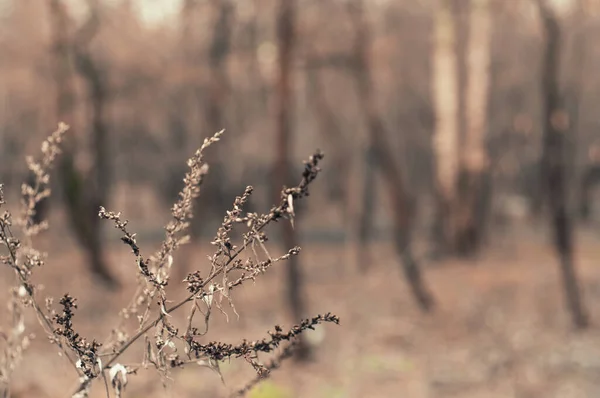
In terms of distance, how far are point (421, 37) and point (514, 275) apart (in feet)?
52.7

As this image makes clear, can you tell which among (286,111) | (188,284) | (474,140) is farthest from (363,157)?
(188,284)

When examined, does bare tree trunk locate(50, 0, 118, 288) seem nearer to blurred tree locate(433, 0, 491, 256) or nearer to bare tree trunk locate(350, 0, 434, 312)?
bare tree trunk locate(350, 0, 434, 312)

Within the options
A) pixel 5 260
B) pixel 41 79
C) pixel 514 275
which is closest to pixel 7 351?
pixel 5 260

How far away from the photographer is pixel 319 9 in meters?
18.2

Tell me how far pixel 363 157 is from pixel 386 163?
12712 millimetres

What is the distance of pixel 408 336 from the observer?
13.1 metres

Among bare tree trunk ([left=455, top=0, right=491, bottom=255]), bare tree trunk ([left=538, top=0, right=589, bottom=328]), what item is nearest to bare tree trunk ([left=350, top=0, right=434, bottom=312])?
bare tree trunk ([left=538, top=0, right=589, bottom=328])

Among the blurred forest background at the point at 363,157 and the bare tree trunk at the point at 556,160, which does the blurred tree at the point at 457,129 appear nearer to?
the blurred forest background at the point at 363,157

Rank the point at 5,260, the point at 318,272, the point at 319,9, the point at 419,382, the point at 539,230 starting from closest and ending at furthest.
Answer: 1. the point at 5,260
2. the point at 419,382
3. the point at 319,9
4. the point at 318,272
5. the point at 539,230

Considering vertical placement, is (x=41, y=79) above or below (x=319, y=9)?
above

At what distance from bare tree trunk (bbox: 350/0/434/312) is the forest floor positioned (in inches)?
21.3

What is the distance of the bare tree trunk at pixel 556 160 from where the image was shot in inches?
477

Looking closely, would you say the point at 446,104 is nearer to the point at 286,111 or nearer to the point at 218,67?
the point at 218,67

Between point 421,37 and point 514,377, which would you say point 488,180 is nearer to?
point 421,37
